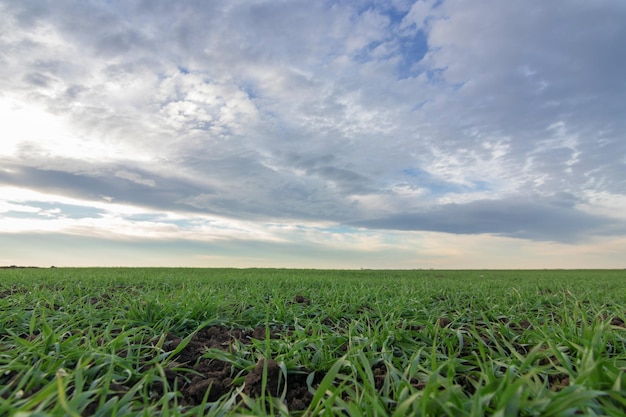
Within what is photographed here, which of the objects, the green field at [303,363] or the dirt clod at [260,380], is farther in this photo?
the dirt clod at [260,380]

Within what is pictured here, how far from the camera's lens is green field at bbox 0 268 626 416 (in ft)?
5.71

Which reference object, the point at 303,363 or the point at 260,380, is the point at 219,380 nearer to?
the point at 260,380

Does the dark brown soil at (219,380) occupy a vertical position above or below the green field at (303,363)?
below

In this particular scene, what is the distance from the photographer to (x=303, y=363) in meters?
2.57

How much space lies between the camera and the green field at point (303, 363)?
5.71 ft

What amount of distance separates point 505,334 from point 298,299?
2591 millimetres

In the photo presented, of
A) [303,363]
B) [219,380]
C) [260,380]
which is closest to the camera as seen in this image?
[260,380]

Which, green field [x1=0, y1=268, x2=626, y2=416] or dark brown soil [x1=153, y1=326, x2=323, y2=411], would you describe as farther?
dark brown soil [x1=153, y1=326, x2=323, y2=411]

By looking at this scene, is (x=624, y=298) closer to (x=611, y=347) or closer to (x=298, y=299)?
(x=611, y=347)

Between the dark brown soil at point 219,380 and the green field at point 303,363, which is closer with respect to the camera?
the green field at point 303,363

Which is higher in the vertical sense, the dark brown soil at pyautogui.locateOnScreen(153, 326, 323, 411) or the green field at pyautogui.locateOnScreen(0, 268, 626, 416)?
the green field at pyautogui.locateOnScreen(0, 268, 626, 416)

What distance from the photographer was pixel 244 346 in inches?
117

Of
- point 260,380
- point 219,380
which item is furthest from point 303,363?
point 219,380

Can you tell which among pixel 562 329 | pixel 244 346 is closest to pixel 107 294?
pixel 244 346
